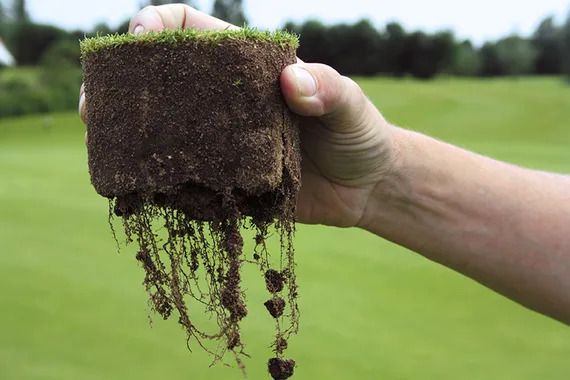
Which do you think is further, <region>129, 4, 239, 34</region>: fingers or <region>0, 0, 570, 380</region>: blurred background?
<region>0, 0, 570, 380</region>: blurred background

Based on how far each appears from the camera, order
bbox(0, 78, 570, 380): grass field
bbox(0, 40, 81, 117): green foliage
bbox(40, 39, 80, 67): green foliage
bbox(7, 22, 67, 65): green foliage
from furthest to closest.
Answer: bbox(7, 22, 67, 65): green foliage < bbox(40, 39, 80, 67): green foliage < bbox(0, 40, 81, 117): green foliage < bbox(0, 78, 570, 380): grass field

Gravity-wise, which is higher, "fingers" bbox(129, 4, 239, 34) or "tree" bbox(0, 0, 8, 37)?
"fingers" bbox(129, 4, 239, 34)

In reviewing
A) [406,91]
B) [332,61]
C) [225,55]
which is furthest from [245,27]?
[332,61]

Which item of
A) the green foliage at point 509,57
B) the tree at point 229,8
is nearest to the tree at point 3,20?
the tree at point 229,8

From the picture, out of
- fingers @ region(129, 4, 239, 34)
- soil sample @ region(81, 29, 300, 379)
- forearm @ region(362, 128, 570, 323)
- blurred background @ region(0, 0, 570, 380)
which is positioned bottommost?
blurred background @ region(0, 0, 570, 380)

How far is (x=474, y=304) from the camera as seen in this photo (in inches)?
206

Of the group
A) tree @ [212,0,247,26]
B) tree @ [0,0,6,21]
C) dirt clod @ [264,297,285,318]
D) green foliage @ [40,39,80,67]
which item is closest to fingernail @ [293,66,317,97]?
dirt clod @ [264,297,285,318]

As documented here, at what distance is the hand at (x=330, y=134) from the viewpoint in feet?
5.90

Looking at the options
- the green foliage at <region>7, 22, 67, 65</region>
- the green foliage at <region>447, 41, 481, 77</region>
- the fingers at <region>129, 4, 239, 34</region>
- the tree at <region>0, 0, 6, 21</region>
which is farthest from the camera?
the tree at <region>0, 0, 6, 21</region>

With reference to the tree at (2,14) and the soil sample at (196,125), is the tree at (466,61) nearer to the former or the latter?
the tree at (2,14)

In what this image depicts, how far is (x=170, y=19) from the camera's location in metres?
2.27

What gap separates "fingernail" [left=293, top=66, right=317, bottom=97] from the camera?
1.75 m

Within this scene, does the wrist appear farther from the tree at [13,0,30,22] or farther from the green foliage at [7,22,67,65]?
the tree at [13,0,30,22]

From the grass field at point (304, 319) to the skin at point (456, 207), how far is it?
1.80 m
